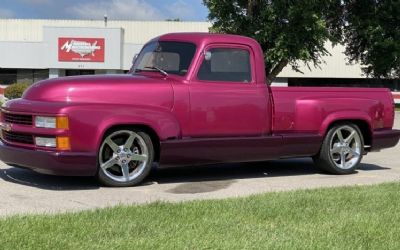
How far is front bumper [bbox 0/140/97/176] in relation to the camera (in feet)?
23.4

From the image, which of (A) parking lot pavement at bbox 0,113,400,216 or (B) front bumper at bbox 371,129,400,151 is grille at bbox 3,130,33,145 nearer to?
(A) parking lot pavement at bbox 0,113,400,216

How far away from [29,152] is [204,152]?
225cm

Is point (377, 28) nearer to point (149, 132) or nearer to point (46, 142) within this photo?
point (149, 132)

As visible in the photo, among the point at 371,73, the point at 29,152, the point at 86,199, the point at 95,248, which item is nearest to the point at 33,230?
the point at 95,248

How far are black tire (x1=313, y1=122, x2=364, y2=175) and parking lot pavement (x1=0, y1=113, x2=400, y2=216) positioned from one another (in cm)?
18

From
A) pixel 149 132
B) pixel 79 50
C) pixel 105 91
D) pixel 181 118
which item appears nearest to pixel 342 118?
pixel 181 118

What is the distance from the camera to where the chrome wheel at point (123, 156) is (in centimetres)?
760

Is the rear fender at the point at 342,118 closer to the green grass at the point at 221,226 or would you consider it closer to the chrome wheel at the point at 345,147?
the chrome wheel at the point at 345,147

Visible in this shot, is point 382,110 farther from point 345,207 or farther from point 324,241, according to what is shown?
point 324,241

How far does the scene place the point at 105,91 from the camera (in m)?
7.42

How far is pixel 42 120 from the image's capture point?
722 cm

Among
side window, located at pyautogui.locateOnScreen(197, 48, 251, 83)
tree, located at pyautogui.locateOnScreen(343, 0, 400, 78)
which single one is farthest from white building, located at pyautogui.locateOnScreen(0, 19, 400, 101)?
side window, located at pyautogui.locateOnScreen(197, 48, 251, 83)

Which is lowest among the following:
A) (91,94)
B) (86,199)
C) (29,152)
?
(86,199)

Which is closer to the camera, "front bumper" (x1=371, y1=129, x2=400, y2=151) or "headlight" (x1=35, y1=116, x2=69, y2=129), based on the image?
"headlight" (x1=35, y1=116, x2=69, y2=129)
